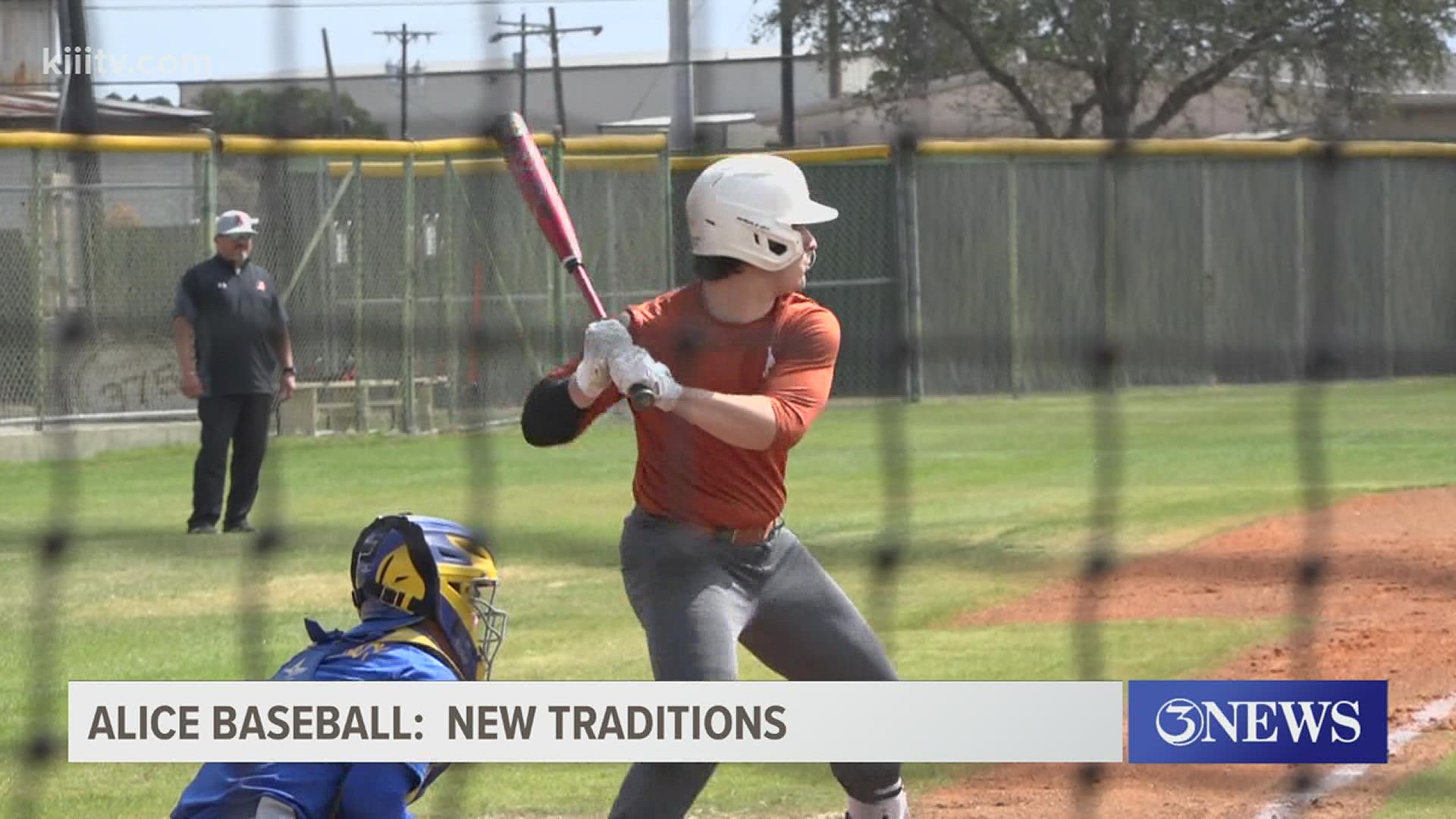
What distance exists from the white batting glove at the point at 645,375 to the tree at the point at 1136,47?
192 cm

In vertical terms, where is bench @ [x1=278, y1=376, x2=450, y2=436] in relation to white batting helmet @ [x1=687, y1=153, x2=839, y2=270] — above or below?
below

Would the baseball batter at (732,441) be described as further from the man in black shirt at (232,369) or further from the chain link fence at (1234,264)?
the man in black shirt at (232,369)

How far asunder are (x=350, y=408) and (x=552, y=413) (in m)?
8.54

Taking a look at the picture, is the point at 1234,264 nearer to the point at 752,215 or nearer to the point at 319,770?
the point at 752,215

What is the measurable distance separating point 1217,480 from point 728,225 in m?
7.93

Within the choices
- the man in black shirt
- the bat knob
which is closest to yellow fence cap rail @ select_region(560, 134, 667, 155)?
the man in black shirt

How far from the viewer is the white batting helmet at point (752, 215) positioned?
3967 mm

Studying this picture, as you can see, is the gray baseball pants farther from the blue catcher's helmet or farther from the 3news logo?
the 3news logo

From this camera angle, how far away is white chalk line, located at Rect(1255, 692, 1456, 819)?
512cm

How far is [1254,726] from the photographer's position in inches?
209

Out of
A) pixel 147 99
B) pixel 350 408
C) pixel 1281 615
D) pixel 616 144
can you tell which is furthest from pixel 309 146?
pixel 350 408

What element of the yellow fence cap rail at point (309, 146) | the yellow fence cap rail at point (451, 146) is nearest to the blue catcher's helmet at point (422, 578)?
the yellow fence cap rail at point (309, 146)

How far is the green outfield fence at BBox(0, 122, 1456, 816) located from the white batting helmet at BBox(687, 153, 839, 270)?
2.12 m

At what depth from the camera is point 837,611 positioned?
4.06 metres
